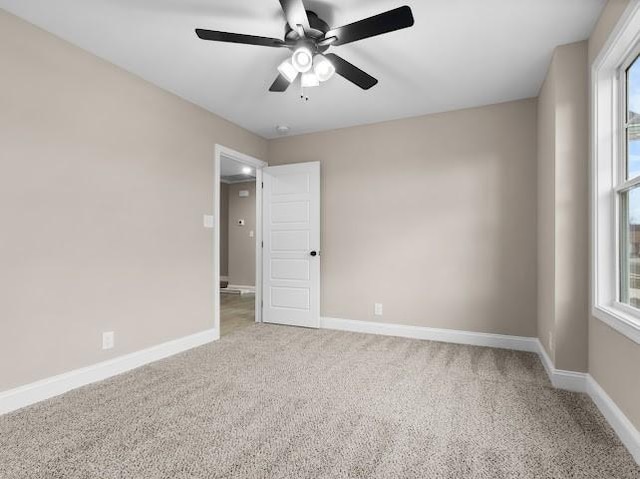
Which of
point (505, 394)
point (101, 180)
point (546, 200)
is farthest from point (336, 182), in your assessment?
point (505, 394)

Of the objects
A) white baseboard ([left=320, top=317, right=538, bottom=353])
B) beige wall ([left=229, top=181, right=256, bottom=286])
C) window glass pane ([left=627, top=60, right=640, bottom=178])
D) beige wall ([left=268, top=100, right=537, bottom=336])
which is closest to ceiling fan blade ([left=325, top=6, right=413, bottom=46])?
window glass pane ([left=627, top=60, right=640, bottom=178])

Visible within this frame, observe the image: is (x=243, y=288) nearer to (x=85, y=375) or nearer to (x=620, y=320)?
(x=85, y=375)

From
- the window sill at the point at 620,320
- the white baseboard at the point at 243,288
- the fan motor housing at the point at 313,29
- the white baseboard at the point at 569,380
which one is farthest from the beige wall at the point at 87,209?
the white baseboard at the point at 243,288

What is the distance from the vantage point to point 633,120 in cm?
201

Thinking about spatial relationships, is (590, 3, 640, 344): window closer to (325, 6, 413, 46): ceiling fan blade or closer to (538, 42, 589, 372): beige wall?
(538, 42, 589, 372): beige wall

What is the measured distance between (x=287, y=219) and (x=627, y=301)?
133 inches

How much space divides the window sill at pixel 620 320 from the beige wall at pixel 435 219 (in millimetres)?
1281

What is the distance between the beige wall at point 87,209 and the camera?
2.16 m

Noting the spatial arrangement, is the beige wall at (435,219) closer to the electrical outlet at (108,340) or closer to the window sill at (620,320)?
the window sill at (620,320)

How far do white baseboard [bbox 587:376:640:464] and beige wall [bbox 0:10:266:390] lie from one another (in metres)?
3.33

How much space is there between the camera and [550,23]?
2.22 metres

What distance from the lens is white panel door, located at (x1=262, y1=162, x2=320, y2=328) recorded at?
429 centimetres

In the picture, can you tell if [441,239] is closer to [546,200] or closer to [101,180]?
[546,200]

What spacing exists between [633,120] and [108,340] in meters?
3.88
